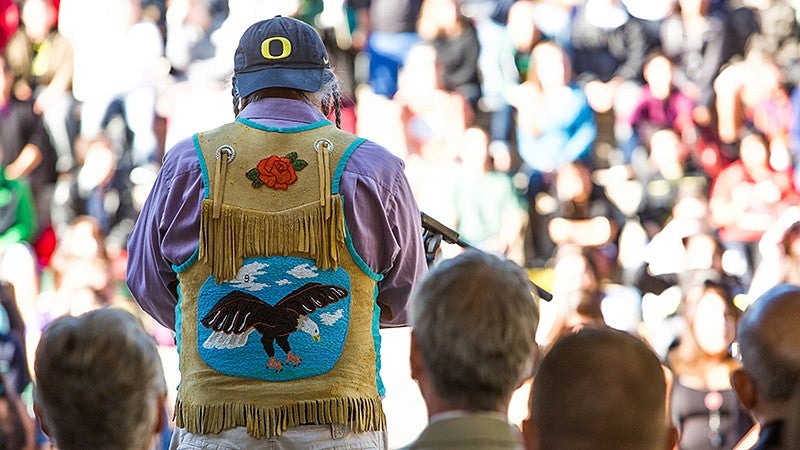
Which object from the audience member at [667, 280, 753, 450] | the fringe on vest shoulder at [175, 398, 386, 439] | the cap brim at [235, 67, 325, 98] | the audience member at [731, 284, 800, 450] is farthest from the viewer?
the audience member at [667, 280, 753, 450]

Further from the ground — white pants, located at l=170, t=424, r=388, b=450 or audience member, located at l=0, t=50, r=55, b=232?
audience member, located at l=0, t=50, r=55, b=232

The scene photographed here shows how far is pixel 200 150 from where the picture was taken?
110 inches

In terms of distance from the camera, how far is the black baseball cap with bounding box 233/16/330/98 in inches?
114

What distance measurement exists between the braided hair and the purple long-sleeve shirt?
5 cm

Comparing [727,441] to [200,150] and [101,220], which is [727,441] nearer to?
[200,150]

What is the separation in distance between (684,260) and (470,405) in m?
5.48

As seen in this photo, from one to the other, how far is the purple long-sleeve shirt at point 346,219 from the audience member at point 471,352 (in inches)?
29.8

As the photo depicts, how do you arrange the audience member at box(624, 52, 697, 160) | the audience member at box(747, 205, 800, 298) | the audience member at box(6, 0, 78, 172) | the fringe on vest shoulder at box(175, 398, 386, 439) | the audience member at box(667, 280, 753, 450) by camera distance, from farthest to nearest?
the audience member at box(6, 0, 78, 172) → the audience member at box(624, 52, 697, 160) → the audience member at box(747, 205, 800, 298) → the audience member at box(667, 280, 753, 450) → the fringe on vest shoulder at box(175, 398, 386, 439)

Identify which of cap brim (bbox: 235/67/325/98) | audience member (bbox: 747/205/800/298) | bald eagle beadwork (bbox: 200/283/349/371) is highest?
cap brim (bbox: 235/67/325/98)

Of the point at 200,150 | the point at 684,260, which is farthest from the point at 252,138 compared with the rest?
the point at 684,260

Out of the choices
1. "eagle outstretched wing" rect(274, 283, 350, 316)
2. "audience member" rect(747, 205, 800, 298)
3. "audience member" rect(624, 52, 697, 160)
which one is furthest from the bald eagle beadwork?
"audience member" rect(624, 52, 697, 160)

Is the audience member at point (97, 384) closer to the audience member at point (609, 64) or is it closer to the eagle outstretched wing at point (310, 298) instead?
the eagle outstretched wing at point (310, 298)

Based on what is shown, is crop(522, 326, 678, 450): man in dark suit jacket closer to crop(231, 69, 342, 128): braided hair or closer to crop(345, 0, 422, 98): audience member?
crop(231, 69, 342, 128): braided hair

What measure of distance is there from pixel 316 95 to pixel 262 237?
40cm
